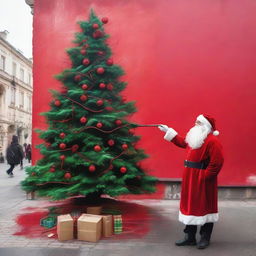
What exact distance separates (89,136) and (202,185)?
6.82 ft

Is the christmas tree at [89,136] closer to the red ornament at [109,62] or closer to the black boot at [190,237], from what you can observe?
the red ornament at [109,62]

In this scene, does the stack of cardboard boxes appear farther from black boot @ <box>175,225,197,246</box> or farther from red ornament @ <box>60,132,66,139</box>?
red ornament @ <box>60,132,66,139</box>

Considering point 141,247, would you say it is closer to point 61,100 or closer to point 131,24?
point 61,100

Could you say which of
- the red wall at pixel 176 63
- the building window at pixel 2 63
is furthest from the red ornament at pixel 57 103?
the building window at pixel 2 63

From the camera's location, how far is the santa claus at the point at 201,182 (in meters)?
3.91

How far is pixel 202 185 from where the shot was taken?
3965 millimetres

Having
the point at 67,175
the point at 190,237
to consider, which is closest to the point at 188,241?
the point at 190,237

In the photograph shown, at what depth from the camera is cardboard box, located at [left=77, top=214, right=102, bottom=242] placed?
416 centimetres

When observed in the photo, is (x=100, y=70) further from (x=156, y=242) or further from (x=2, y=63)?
(x=2, y=63)

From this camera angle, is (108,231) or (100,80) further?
(100,80)

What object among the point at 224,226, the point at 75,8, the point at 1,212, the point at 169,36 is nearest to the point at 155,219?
the point at 224,226

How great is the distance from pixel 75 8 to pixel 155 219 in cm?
528

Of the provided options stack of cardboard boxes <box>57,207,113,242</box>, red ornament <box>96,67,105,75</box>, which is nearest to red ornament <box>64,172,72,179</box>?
stack of cardboard boxes <box>57,207,113,242</box>

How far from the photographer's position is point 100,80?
5.32 meters
